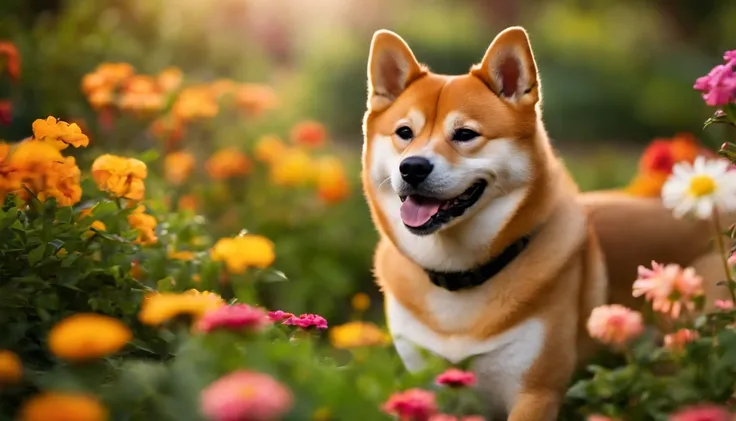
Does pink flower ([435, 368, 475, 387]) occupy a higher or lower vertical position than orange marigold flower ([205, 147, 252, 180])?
higher

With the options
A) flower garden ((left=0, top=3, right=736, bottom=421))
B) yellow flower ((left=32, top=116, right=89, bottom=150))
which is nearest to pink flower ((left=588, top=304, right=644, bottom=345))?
flower garden ((left=0, top=3, right=736, bottom=421))

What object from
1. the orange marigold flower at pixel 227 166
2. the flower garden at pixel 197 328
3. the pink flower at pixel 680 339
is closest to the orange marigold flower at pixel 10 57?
the flower garden at pixel 197 328

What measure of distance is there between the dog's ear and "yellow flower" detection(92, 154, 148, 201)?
1000 mm

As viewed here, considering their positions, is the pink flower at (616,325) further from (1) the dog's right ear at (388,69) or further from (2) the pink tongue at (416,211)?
(1) the dog's right ear at (388,69)

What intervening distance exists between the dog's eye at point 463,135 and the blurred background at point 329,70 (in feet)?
2.80

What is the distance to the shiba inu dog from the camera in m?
2.32

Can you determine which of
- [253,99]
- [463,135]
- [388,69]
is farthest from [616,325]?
[253,99]

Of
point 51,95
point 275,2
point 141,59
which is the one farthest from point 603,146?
point 51,95

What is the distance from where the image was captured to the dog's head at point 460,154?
2.33 m

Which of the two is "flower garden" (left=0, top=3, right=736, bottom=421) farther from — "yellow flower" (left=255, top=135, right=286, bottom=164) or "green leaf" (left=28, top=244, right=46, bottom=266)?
"yellow flower" (left=255, top=135, right=286, bottom=164)

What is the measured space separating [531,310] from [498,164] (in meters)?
0.41

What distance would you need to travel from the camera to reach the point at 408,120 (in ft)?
8.16

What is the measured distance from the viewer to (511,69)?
2449 millimetres

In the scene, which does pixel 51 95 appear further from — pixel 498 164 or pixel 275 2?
pixel 275 2
